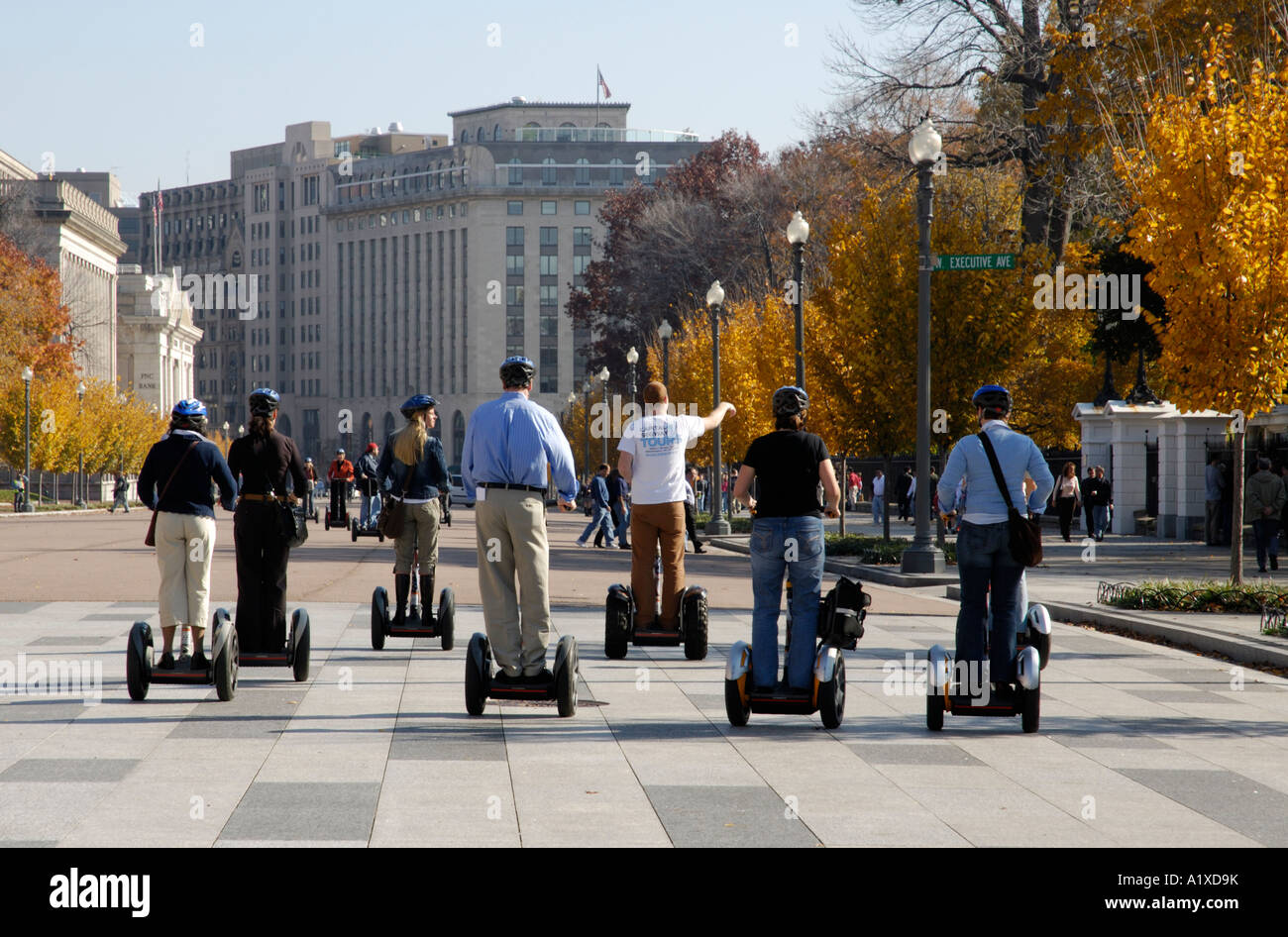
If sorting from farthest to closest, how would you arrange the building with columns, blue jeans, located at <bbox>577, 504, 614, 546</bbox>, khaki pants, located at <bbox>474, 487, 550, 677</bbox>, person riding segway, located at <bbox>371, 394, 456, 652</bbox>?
1. the building with columns
2. blue jeans, located at <bbox>577, 504, 614, 546</bbox>
3. person riding segway, located at <bbox>371, 394, 456, 652</bbox>
4. khaki pants, located at <bbox>474, 487, 550, 677</bbox>

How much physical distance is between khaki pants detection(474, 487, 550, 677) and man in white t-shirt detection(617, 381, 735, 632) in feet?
7.38

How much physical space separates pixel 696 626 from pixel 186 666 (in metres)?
4.10

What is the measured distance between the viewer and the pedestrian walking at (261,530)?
10555 mm

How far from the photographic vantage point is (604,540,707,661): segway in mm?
12453

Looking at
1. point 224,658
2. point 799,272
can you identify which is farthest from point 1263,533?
point 224,658

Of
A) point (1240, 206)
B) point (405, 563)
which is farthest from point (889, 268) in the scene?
point (405, 563)

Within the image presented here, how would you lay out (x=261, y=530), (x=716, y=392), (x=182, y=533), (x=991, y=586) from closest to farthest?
(x=991, y=586)
(x=182, y=533)
(x=261, y=530)
(x=716, y=392)

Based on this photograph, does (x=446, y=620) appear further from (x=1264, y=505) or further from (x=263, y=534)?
(x=1264, y=505)

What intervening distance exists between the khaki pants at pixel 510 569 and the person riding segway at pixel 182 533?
1854mm

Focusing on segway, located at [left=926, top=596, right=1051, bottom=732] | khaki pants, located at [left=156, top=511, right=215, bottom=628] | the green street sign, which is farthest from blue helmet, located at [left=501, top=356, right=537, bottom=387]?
the green street sign

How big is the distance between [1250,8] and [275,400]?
23.4 m

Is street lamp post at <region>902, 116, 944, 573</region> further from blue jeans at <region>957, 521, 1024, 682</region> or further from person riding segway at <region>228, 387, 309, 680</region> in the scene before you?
person riding segway at <region>228, 387, 309, 680</region>

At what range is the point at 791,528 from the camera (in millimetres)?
8930

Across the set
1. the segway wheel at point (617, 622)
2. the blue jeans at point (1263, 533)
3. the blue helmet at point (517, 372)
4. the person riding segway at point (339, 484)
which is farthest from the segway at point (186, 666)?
the person riding segway at point (339, 484)
